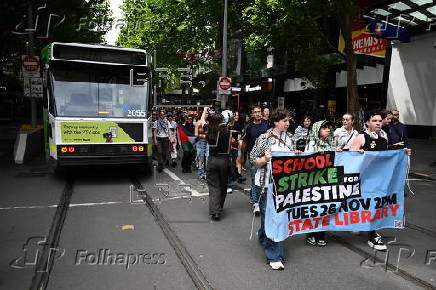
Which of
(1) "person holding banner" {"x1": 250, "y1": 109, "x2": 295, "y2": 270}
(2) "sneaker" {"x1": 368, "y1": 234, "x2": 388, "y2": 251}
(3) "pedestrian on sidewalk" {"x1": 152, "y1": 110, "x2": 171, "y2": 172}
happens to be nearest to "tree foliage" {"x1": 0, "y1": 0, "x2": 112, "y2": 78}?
(3) "pedestrian on sidewalk" {"x1": 152, "y1": 110, "x2": 171, "y2": 172}

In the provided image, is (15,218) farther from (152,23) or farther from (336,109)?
(336,109)

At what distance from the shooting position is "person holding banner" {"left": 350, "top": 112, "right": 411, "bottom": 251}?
5.28 m

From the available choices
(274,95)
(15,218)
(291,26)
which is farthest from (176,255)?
(274,95)

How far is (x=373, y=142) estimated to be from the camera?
549 centimetres

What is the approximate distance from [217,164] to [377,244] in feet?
8.69

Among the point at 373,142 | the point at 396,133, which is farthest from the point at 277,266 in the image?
the point at 396,133

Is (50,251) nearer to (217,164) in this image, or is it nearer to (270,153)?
(217,164)

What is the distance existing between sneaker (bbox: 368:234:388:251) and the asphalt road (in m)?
0.11

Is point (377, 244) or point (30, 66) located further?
point (30, 66)

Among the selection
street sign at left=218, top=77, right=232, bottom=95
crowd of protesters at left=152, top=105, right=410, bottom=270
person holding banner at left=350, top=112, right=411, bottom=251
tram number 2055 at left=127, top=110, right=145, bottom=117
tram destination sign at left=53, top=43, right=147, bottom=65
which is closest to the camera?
crowd of protesters at left=152, top=105, right=410, bottom=270

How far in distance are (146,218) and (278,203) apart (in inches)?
102

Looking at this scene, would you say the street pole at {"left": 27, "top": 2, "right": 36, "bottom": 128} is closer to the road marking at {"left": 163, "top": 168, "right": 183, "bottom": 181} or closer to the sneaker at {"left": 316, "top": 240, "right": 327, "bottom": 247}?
the road marking at {"left": 163, "top": 168, "right": 183, "bottom": 181}

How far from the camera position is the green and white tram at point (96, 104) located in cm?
897

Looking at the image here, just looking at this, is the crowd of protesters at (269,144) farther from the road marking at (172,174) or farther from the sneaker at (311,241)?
the road marking at (172,174)
